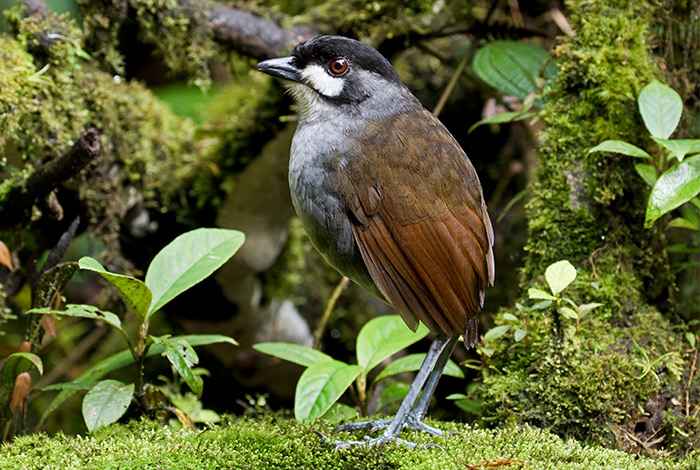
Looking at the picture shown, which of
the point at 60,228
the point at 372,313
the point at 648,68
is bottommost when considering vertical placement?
the point at 372,313

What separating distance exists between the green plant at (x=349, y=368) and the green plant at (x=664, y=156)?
35.5 inches

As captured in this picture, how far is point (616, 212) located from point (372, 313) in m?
2.10

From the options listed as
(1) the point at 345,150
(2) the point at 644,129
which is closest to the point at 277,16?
(1) the point at 345,150

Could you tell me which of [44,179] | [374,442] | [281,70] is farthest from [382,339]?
[44,179]

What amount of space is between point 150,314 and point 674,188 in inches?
68.9

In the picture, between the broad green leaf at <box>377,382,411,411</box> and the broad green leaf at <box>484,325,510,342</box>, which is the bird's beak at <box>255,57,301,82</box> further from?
the broad green leaf at <box>377,382,411,411</box>

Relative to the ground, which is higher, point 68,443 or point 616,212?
point 616,212

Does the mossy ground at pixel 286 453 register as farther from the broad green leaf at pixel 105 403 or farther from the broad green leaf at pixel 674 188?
the broad green leaf at pixel 674 188

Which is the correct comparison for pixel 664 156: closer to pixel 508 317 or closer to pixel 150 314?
pixel 508 317

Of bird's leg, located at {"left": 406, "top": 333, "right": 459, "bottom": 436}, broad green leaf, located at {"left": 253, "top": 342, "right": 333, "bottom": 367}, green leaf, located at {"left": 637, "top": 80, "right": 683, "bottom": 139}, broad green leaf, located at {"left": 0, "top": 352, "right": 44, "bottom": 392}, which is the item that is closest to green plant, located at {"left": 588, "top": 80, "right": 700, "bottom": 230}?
green leaf, located at {"left": 637, "top": 80, "right": 683, "bottom": 139}

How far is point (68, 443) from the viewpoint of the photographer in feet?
6.06

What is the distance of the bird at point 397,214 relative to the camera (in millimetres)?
1984

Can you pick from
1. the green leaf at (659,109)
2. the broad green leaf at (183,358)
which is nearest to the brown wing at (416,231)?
the broad green leaf at (183,358)

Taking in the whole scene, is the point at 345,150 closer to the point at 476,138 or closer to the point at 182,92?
the point at 476,138
